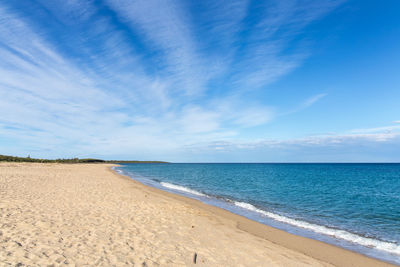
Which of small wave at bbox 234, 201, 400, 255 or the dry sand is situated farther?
small wave at bbox 234, 201, 400, 255

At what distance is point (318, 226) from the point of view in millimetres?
12641

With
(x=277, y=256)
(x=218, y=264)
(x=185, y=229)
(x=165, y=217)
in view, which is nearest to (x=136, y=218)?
(x=165, y=217)

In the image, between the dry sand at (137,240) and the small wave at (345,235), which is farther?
the small wave at (345,235)

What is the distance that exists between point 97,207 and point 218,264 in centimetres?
843

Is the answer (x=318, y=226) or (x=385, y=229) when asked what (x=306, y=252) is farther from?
(x=385, y=229)

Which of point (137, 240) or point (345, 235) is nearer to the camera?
point (137, 240)

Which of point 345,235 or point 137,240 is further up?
point 137,240

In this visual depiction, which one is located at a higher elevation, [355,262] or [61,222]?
[61,222]

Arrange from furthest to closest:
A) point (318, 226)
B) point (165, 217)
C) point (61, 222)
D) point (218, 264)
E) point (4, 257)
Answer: point (318, 226) < point (165, 217) < point (61, 222) < point (218, 264) < point (4, 257)

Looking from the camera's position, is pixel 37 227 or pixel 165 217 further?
pixel 165 217

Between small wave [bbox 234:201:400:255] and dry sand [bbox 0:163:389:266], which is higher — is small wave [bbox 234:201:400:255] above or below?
below

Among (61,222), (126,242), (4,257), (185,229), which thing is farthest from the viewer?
(185,229)

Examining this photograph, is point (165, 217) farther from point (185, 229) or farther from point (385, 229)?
point (385, 229)

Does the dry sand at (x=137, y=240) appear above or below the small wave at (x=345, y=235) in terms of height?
above
